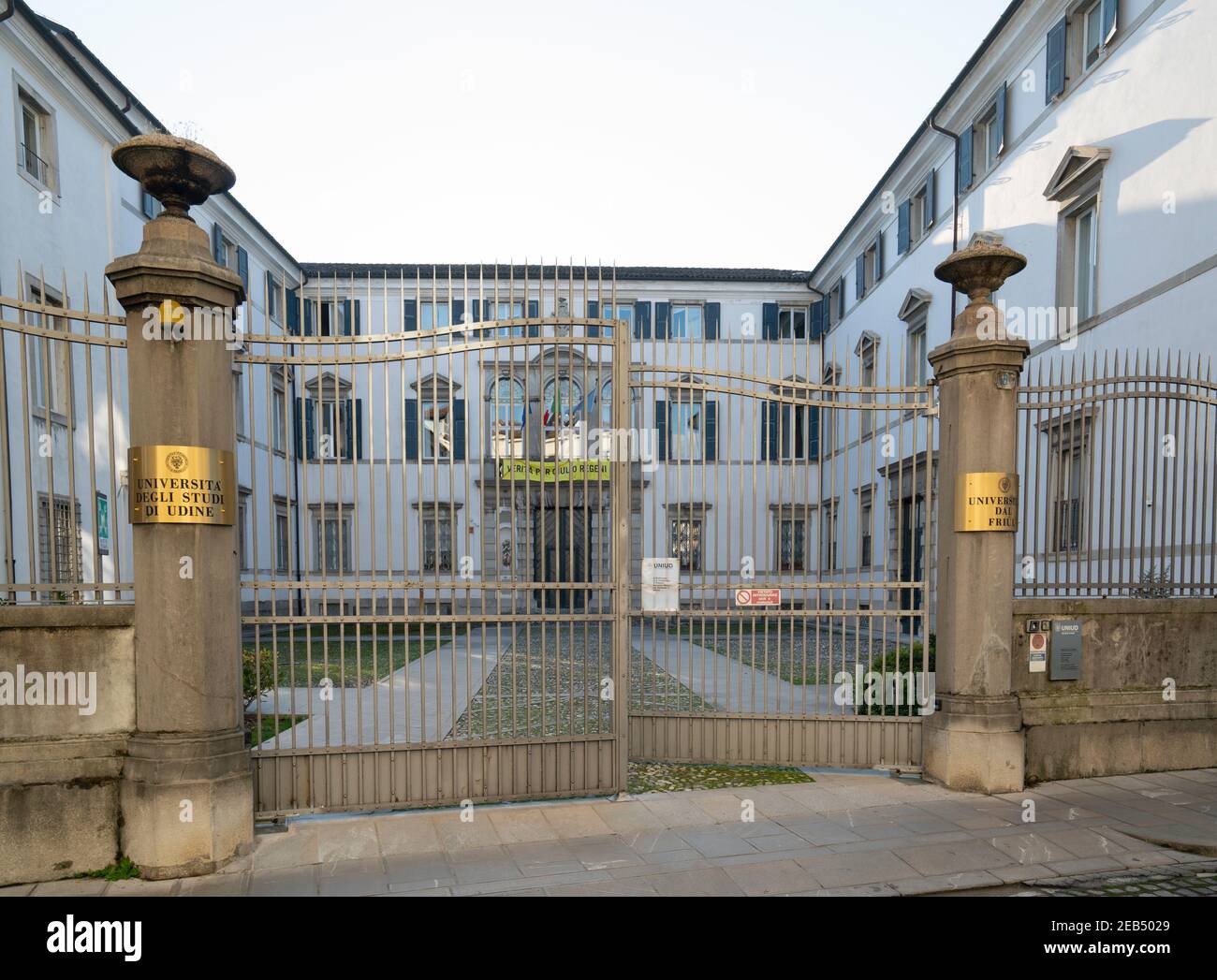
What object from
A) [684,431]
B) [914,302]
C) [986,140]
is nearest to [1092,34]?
[986,140]

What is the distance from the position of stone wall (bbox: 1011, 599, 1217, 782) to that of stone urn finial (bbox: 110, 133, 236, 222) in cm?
701

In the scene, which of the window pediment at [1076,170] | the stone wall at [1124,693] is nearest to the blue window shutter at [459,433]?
the window pediment at [1076,170]

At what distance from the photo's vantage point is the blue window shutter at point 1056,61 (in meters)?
14.5

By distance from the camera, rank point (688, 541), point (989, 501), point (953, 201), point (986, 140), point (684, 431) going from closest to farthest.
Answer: point (989, 501), point (688, 541), point (986, 140), point (953, 201), point (684, 431)

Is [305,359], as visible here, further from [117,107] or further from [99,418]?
[117,107]

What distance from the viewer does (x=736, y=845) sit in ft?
17.1

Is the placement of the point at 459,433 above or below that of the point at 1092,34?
below

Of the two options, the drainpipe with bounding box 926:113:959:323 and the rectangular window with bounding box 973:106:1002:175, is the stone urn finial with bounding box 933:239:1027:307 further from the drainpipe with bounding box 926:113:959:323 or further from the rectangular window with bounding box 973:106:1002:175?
the rectangular window with bounding box 973:106:1002:175

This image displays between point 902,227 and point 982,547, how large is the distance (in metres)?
18.5

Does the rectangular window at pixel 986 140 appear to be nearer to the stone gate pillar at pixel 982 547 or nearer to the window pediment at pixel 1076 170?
the window pediment at pixel 1076 170

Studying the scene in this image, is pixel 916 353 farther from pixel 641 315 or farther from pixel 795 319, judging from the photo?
pixel 641 315

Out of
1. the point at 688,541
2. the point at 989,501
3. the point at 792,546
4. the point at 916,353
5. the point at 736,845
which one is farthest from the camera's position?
the point at 916,353

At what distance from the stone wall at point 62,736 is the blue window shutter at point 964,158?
19.6m

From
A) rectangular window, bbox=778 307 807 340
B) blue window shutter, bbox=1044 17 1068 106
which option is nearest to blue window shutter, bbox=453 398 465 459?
rectangular window, bbox=778 307 807 340
